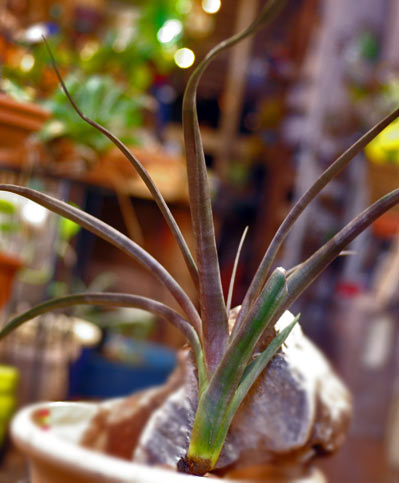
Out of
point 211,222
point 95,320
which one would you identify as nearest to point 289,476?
point 211,222

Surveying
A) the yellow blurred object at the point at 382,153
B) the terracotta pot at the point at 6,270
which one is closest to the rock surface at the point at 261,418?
the terracotta pot at the point at 6,270

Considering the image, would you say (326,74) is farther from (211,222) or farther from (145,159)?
(211,222)

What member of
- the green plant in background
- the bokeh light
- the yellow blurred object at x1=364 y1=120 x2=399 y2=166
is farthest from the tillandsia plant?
the green plant in background

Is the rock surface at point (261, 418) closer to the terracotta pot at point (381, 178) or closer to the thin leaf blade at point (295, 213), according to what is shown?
the thin leaf blade at point (295, 213)

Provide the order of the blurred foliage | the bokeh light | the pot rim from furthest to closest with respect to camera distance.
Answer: the blurred foliage → the bokeh light → the pot rim

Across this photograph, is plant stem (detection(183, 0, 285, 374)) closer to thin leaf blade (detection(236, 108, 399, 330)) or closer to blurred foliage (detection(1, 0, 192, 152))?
thin leaf blade (detection(236, 108, 399, 330))

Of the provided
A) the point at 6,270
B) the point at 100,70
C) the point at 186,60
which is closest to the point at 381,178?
the point at 186,60

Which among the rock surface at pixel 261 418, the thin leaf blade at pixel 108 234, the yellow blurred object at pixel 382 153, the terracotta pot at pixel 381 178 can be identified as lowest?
the rock surface at pixel 261 418
